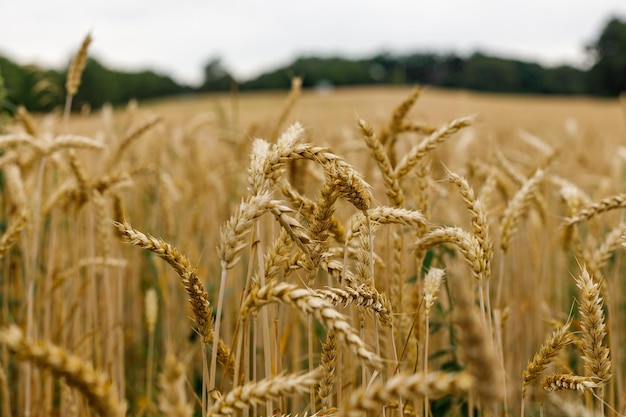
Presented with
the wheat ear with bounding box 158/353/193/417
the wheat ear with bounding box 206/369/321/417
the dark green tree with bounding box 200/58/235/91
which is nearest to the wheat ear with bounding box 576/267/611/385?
the wheat ear with bounding box 206/369/321/417

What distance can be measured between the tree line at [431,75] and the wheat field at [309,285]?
126 ft

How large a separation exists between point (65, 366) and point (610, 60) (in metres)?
58.2

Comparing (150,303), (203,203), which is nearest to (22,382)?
(150,303)

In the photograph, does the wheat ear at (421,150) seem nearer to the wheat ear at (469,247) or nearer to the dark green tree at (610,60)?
the wheat ear at (469,247)

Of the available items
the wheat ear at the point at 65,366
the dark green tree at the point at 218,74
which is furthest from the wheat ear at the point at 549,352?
the dark green tree at the point at 218,74

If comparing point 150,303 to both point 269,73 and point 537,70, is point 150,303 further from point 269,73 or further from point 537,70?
point 537,70

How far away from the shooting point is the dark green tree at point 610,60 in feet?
158

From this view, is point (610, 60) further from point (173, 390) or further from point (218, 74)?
point (173, 390)

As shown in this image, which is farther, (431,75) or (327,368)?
(431,75)

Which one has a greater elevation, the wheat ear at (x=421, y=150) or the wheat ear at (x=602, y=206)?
the wheat ear at (x=421, y=150)

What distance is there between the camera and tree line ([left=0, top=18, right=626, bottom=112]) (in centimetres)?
4456

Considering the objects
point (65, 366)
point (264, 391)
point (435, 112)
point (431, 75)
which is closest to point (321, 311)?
point (264, 391)

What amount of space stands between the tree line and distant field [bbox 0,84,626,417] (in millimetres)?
38623

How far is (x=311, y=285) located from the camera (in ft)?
4.25
